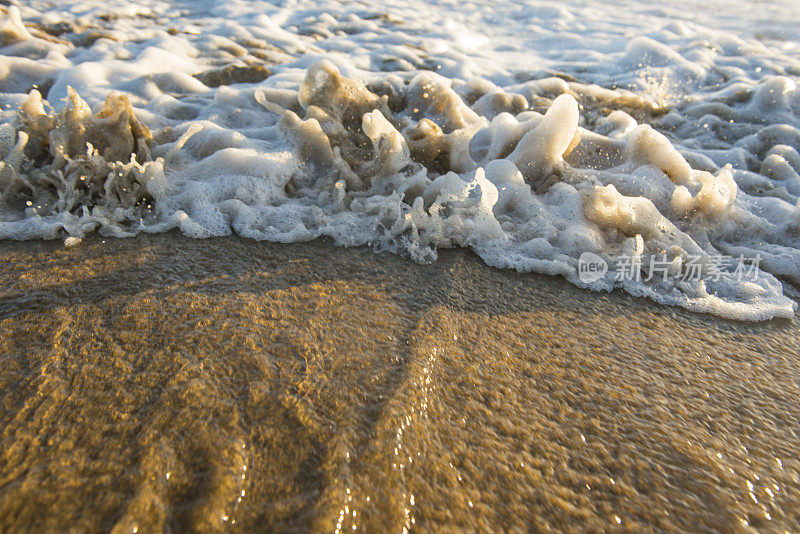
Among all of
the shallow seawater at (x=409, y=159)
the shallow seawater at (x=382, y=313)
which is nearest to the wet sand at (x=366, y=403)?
the shallow seawater at (x=382, y=313)

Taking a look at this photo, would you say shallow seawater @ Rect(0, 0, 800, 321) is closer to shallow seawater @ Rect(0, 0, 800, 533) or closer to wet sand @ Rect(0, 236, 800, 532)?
shallow seawater @ Rect(0, 0, 800, 533)

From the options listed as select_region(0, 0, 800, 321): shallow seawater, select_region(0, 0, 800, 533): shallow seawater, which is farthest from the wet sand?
select_region(0, 0, 800, 321): shallow seawater

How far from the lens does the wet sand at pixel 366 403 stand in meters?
0.89

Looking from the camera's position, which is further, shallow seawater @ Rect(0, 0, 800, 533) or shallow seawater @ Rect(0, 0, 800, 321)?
shallow seawater @ Rect(0, 0, 800, 321)

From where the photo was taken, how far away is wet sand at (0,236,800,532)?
35.2 inches

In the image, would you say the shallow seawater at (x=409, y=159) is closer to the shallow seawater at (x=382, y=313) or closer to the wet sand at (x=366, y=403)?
the shallow seawater at (x=382, y=313)

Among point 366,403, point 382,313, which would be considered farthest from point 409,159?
point 366,403

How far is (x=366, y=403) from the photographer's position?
1.12m

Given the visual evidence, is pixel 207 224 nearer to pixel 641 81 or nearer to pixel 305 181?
pixel 305 181

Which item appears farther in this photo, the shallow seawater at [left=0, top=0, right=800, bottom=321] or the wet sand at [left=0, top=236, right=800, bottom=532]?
the shallow seawater at [left=0, top=0, right=800, bottom=321]

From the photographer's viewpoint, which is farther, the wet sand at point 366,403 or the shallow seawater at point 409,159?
the shallow seawater at point 409,159

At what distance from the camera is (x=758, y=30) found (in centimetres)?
666

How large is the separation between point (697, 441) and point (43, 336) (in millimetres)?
1791

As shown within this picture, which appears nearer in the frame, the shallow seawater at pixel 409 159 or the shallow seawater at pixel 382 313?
the shallow seawater at pixel 382 313
